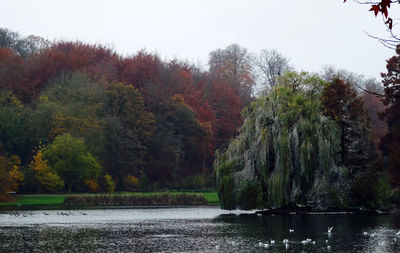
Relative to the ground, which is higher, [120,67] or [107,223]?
[120,67]

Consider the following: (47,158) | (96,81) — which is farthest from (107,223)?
(96,81)

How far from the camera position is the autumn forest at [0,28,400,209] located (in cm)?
5066

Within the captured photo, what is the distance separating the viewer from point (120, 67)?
325ft

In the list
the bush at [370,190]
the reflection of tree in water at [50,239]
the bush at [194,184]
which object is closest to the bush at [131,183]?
the bush at [194,184]

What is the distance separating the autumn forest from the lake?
141 inches

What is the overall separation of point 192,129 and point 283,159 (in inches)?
1673

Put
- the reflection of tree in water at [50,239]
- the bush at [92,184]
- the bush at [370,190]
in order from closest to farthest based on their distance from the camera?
the reflection of tree in water at [50,239] < the bush at [370,190] < the bush at [92,184]

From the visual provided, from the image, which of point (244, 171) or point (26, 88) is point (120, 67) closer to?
point (26, 88)

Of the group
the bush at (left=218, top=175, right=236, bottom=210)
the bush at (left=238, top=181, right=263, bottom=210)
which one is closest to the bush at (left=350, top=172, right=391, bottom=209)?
the bush at (left=238, top=181, right=263, bottom=210)

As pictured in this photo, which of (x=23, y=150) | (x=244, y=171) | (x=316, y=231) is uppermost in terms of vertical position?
(x=23, y=150)

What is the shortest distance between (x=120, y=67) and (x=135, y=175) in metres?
19.8

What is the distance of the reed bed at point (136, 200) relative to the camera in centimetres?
7100

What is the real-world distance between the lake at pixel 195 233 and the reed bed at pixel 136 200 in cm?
1555

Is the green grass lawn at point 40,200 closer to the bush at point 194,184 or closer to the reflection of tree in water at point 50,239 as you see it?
the bush at point 194,184
